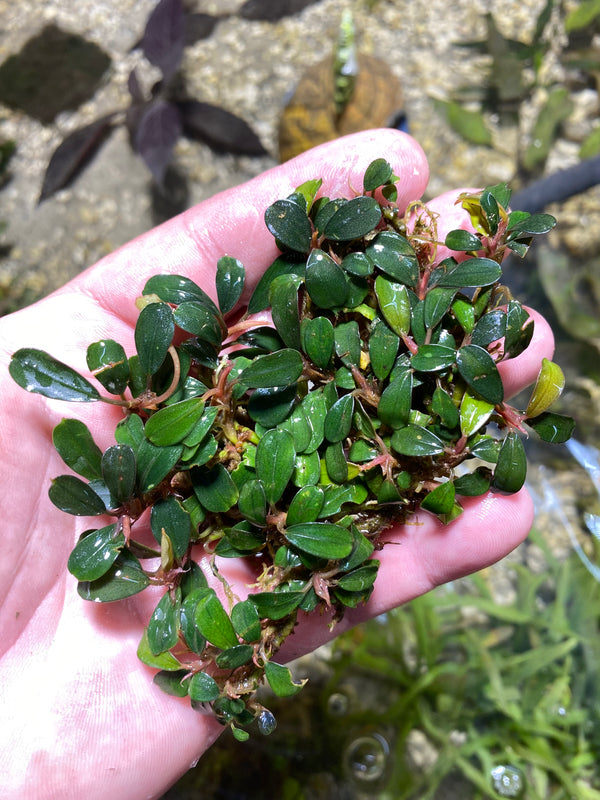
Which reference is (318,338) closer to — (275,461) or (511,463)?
(275,461)

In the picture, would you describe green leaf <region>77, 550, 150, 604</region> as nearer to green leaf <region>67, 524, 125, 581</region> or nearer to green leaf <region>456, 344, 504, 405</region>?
green leaf <region>67, 524, 125, 581</region>

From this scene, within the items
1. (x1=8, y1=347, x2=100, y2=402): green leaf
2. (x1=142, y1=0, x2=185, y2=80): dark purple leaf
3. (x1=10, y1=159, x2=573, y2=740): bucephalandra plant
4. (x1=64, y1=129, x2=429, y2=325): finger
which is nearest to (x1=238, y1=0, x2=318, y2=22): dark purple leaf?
A: (x1=142, y1=0, x2=185, y2=80): dark purple leaf

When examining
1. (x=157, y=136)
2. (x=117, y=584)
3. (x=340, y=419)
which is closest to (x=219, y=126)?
(x=157, y=136)

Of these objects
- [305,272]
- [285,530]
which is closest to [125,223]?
[305,272]

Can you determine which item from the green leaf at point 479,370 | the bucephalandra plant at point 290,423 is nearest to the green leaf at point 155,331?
the bucephalandra plant at point 290,423

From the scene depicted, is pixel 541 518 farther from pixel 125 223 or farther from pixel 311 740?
pixel 125 223

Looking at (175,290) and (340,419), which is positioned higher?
(175,290)
